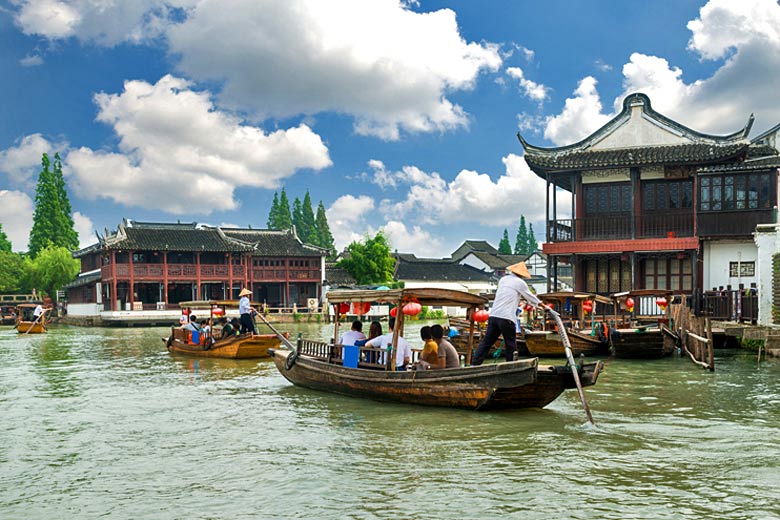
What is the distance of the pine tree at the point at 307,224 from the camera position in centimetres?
6925

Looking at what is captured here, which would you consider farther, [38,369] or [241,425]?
[38,369]

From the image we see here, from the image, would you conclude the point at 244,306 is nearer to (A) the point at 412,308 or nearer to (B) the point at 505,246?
(A) the point at 412,308

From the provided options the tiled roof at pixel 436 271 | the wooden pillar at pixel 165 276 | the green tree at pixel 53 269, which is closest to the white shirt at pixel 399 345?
the wooden pillar at pixel 165 276

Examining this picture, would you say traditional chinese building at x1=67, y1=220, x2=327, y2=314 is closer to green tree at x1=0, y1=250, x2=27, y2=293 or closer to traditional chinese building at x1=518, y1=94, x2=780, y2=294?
green tree at x1=0, y1=250, x2=27, y2=293

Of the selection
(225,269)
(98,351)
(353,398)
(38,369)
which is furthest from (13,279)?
(353,398)

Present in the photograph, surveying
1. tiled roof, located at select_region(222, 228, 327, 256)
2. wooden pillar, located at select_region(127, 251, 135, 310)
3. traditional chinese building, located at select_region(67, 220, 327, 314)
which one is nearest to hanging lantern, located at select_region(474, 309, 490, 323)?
traditional chinese building, located at select_region(67, 220, 327, 314)

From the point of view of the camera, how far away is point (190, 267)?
137 ft

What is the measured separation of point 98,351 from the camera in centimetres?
2238

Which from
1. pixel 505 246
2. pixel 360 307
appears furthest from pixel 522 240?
pixel 360 307

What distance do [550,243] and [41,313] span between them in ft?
80.0

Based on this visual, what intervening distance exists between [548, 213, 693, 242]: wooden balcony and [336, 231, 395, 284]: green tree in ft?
80.8

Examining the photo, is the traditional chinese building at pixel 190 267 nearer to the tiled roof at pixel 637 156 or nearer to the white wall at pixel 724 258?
the tiled roof at pixel 637 156

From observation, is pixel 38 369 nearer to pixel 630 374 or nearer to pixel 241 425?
A: pixel 241 425

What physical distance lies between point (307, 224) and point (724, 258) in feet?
169
